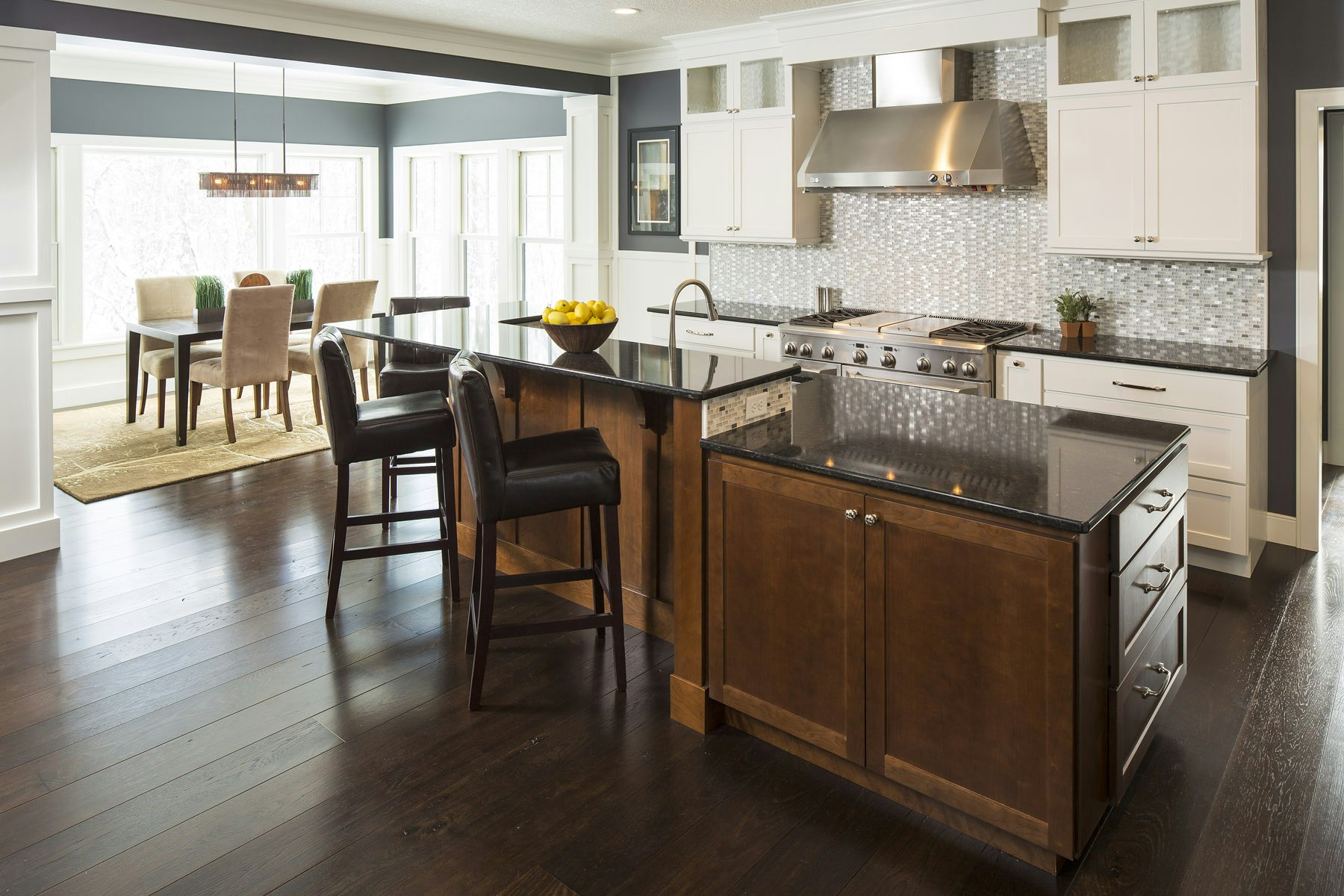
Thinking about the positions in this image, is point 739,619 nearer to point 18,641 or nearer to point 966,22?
point 18,641

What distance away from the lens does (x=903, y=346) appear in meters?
4.94

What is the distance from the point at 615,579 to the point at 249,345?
4.35 meters

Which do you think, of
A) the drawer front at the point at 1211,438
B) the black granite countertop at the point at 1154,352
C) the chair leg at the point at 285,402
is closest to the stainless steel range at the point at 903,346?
the black granite countertop at the point at 1154,352

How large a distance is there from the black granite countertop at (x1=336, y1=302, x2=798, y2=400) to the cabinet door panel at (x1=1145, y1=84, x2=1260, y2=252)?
6.94 feet

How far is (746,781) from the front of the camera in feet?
8.77

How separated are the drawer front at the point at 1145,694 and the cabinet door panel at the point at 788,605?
601mm

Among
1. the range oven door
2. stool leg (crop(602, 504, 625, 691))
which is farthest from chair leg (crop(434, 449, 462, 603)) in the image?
the range oven door

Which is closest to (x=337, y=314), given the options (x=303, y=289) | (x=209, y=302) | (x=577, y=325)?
(x=303, y=289)

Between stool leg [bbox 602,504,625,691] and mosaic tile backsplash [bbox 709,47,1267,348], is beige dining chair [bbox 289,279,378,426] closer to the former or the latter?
mosaic tile backsplash [bbox 709,47,1267,348]

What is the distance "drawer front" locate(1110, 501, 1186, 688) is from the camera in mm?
2271

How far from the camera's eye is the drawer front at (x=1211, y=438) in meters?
4.05

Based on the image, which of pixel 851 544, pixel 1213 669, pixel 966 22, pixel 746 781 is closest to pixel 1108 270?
pixel 966 22

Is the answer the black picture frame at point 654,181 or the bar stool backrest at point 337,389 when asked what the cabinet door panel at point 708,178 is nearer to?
the black picture frame at point 654,181

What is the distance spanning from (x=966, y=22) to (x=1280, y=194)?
1.62 m
